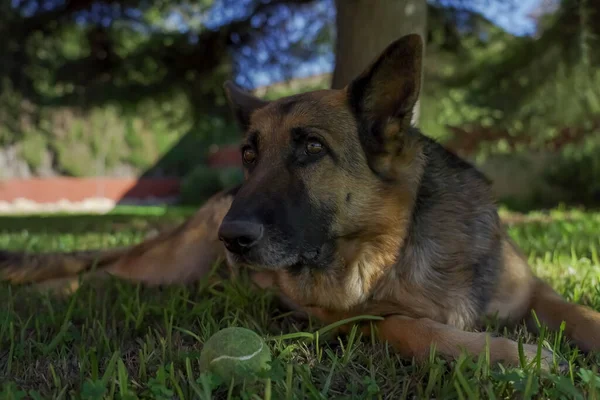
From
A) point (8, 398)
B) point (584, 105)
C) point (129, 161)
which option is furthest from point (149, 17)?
point (129, 161)

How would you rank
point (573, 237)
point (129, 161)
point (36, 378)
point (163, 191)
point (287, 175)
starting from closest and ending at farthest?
point (36, 378)
point (287, 175)
point (573, 237)
point (163, 191)
point (129, 161)

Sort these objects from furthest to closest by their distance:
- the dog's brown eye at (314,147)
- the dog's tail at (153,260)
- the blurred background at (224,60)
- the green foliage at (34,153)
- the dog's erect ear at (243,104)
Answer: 1. the green foliage at (34,153)
2. the blurred background at (224,60)
3. the dog's tail at (153,260)
4. the dog's erect ear at (243,104)
5. the dog's brown eye at (314,147)

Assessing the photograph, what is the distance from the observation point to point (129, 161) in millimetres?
31500

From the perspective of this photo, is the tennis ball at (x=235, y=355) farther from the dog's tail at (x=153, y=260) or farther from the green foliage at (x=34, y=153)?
the green foliage at (x=34, y=153)

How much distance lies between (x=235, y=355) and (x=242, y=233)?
55 centimetres

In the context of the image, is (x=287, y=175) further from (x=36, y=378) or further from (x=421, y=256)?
(x=36, y=378)

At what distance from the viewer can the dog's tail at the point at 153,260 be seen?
11.9ft

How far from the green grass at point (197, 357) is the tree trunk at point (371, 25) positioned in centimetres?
298

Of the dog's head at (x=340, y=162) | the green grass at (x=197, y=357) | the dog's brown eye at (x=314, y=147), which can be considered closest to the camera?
the green grass at (x=197, y=357)

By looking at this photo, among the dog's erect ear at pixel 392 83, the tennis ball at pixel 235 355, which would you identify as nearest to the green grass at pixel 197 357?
the tennis ball at pixel 235 355

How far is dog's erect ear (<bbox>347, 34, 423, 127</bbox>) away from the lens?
2.47 metres

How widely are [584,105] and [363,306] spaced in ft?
21.7

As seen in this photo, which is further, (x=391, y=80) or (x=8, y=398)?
(x=391, y=80)

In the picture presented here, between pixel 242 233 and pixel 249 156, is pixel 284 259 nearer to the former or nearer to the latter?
pixel 242 233
